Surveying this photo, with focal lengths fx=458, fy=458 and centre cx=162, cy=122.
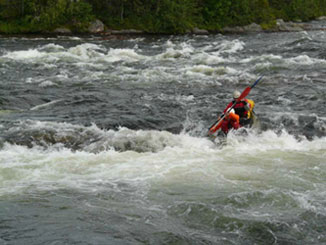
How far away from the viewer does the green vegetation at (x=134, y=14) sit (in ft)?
135

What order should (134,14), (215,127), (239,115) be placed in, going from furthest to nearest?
1. (134,14)
2. (239,115)
3. (215,127)

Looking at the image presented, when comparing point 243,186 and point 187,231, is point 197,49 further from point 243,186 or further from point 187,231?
point 187,231

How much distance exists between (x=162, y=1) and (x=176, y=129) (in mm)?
37964

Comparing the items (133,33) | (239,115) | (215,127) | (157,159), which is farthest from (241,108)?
(133,33)

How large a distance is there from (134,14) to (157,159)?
3901 centimetres

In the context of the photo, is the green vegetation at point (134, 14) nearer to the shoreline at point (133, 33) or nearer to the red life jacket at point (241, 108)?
the shoreline at point (133, 33)

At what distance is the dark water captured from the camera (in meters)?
6.98

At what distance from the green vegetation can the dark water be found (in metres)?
22.1

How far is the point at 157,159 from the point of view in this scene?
1016 centimetres

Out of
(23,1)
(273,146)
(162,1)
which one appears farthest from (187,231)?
(162,1)

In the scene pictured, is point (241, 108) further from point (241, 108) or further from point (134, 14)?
point (134, 14)

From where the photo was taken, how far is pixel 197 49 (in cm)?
2933

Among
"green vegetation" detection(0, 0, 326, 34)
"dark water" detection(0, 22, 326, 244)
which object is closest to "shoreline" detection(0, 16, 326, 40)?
"green vegetation" detection(0, 0, 326, 34)

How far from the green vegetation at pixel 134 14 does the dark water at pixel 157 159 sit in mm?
22067
